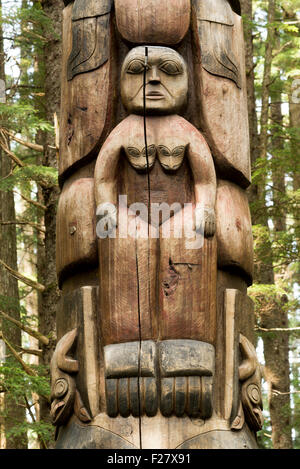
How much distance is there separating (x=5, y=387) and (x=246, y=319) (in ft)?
13.2

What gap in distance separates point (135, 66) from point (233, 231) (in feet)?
4.40

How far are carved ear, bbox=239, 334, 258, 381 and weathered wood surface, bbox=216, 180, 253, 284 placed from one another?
20.4 inches

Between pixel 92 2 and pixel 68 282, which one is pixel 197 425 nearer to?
pixel 68 282

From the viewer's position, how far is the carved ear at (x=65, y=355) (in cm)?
495

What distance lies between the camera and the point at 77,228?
5.25 meters

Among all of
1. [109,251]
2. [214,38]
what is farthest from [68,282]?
[214,38]

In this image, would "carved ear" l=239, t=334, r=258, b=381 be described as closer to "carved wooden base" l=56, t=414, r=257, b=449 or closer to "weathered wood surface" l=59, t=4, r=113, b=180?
"carved wooden base" l=56, t=414, r=257, b=449

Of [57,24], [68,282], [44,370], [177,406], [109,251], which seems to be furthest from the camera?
[57,24]

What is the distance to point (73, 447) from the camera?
4750mm

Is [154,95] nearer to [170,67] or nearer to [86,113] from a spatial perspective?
[170,67]

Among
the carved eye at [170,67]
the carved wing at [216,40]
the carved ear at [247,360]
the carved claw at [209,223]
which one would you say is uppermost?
the carved wing at [216,40]

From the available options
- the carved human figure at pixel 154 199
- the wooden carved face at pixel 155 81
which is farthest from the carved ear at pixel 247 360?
the wooden carved face at pixel 155 81

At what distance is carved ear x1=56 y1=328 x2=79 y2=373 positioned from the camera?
4953 millimetres

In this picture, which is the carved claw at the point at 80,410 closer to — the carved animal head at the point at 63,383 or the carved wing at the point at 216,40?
the carved animal head at the point at 63,383
